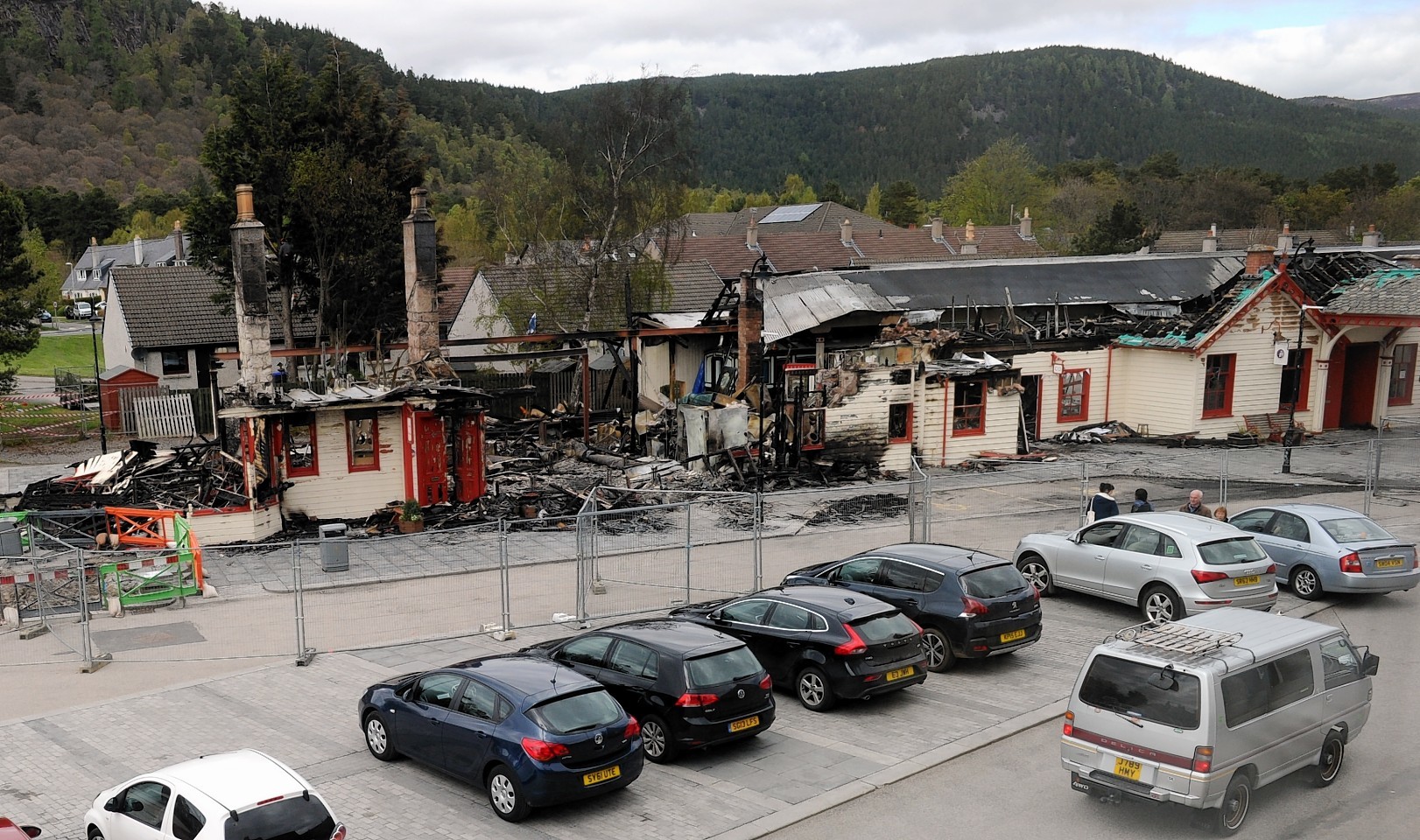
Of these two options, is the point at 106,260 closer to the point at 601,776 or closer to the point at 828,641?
the point at 828,641

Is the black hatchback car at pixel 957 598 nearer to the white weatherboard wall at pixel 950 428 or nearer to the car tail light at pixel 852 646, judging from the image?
the car tail light at pixel 852 646

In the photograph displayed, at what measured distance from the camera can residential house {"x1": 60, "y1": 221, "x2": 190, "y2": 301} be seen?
3081 inches

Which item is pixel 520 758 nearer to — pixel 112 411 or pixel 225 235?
pixel 225 235

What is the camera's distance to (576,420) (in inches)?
1309

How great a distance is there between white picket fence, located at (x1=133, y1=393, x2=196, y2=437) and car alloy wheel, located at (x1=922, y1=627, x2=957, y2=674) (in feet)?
107

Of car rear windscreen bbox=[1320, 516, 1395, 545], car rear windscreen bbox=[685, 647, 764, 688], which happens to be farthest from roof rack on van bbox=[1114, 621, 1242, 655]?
car rear windscreen bbox=[1320, 516, 1395, 545]

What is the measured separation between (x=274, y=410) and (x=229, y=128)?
17217 mm

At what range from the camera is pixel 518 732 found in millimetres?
10109

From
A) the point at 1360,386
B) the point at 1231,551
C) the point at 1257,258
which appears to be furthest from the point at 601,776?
the point at 1360,386

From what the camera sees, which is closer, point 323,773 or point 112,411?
point 323,773

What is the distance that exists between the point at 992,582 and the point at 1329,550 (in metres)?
6.32

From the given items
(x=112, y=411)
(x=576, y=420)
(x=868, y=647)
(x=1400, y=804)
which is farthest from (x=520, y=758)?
(x=112, y=411)

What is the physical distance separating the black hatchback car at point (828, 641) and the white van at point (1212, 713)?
2.87 metres

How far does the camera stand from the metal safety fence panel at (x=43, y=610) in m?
15.6
